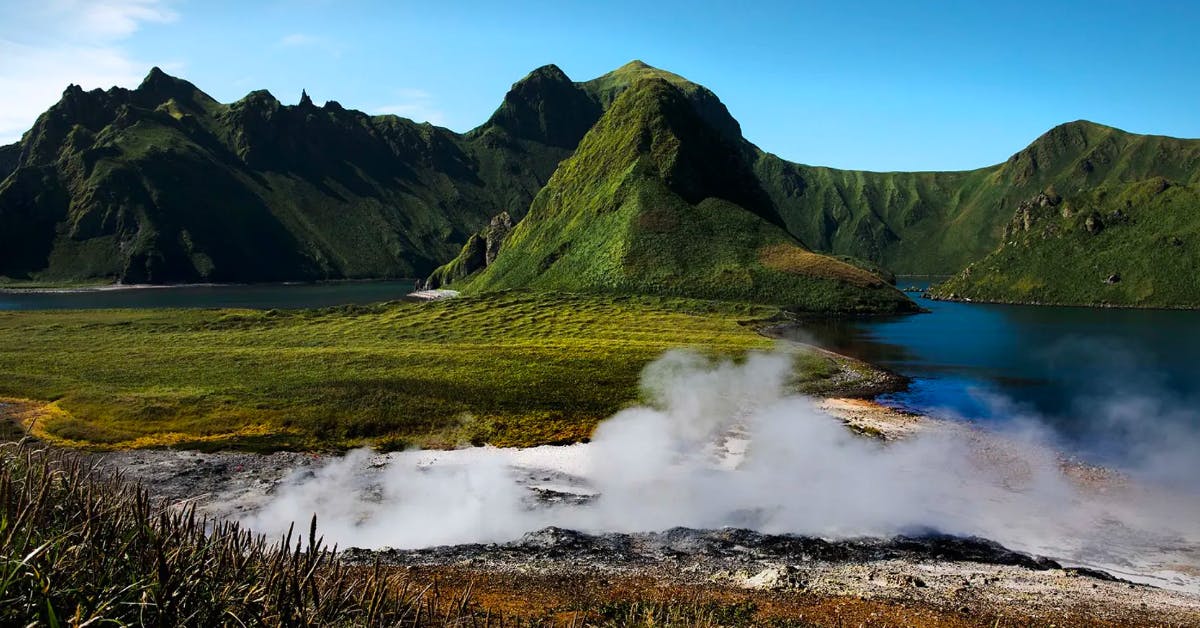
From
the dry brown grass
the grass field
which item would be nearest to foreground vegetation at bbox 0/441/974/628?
the grass field

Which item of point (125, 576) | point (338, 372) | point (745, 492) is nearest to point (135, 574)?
point (125, 576)

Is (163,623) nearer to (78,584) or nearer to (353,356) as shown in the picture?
(78,584)

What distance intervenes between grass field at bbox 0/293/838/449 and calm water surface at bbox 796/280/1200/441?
51.4ft

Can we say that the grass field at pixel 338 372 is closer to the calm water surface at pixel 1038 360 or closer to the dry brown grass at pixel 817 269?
the calm water surface at pixel 1038 360

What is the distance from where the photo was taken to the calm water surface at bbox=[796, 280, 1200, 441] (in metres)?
67.0

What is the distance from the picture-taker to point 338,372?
247 ft

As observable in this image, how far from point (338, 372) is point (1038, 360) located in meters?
94.7

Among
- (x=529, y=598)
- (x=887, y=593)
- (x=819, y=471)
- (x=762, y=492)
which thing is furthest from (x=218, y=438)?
(x=887, y=593)

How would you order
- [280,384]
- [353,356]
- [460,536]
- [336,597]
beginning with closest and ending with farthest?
1. [336,597]
2. [460,536]
3. [280,384]
4. [353,356]

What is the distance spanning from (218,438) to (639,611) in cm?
4304

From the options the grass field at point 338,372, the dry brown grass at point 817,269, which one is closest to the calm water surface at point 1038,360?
the grass field at point 338,372

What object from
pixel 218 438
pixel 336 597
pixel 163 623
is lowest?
pixel 218 438

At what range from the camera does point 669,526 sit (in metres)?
36.0

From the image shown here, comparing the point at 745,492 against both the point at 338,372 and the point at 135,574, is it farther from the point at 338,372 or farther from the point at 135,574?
the point at 338,372
